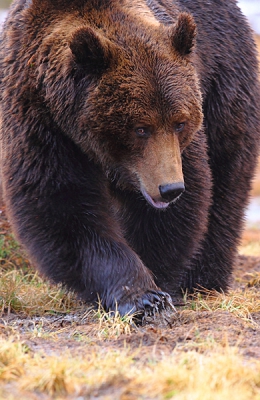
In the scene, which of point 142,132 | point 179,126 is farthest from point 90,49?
point 179,126

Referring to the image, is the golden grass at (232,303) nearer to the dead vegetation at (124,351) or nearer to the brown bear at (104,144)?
the dead vegetation at (124,351)

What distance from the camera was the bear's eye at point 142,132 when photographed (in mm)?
4695

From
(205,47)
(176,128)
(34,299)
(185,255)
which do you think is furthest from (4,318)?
(205,47)

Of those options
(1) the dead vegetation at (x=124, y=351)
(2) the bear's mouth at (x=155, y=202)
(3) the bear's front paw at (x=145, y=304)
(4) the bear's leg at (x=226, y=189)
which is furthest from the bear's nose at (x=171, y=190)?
(4) the bear's leg at (x=226, y=189)

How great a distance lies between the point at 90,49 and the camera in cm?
→ 463

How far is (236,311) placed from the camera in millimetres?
5008

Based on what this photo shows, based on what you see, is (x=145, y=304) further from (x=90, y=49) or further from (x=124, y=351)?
(x=90, y=49)

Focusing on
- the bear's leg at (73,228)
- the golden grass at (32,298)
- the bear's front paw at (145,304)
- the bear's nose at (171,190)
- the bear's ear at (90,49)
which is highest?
the bear's ear at (90,49)

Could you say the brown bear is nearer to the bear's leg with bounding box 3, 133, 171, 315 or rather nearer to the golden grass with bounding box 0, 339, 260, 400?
the bear's leg with bounding box 3, 133, 171, 315

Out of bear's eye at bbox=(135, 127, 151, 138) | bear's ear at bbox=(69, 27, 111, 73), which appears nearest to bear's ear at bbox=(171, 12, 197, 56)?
bear's ear at bbox=(69, 27, 111, 73)

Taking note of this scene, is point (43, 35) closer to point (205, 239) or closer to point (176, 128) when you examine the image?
point (176, 128)

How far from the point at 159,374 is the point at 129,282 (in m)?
1.73

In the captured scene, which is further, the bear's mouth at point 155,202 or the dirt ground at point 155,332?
the bear's mouth at point 155,202

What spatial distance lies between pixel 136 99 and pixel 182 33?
65cm
